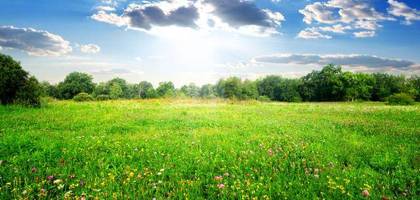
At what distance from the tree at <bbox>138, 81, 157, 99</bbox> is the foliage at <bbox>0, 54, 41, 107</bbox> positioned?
11177 centimetres

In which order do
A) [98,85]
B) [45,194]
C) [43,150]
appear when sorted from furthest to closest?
[98,85]
[43,150]
[45,194]

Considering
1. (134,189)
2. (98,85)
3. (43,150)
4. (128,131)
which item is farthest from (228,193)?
(98,85)

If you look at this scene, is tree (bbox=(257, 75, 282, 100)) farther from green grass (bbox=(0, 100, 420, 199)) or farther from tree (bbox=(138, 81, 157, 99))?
green grass (bbox=(0, 100, 420, 199))

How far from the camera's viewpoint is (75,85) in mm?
111500

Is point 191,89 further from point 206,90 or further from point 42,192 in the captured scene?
point 42,192

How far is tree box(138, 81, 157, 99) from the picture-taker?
5468 inches

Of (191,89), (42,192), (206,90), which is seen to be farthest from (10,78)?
(191,89)

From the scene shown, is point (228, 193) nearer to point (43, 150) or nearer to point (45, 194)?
point (45, 194)

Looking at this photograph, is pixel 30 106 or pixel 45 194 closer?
pixel 45 194

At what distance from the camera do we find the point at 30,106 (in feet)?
67.7

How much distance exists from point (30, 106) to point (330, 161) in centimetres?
2065

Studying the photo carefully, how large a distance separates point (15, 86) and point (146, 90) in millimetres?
127462

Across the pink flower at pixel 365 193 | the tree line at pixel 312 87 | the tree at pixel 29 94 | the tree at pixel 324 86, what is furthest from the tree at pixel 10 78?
the tree at pixel 324 86

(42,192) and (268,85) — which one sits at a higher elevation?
(268,85)
